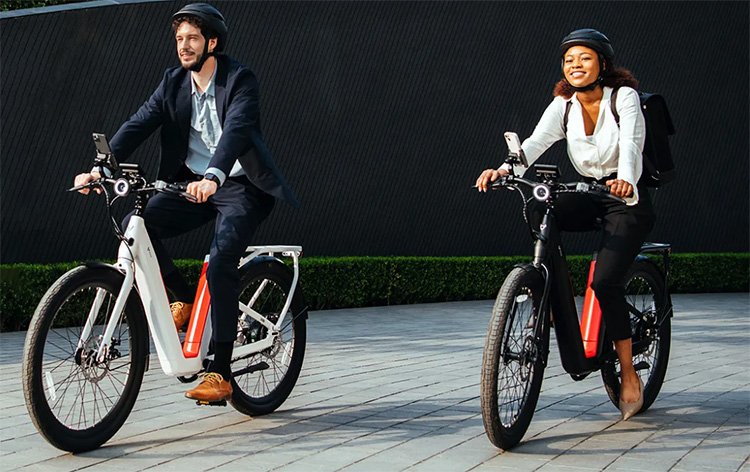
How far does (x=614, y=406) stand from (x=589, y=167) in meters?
1.47

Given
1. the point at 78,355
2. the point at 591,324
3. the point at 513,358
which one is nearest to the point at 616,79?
the point at 591,324

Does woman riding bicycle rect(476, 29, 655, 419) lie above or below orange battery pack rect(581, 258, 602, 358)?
above

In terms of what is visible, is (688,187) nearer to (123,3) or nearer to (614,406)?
(123,3)

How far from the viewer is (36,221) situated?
11.7 metres

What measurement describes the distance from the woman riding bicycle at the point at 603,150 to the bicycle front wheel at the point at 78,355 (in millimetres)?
1932

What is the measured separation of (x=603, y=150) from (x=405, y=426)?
1739 millimetres

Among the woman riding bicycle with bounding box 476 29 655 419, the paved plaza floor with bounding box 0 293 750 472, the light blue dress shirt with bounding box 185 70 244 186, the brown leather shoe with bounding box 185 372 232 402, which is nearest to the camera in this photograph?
the paved plaza floor with bounding box 0 293 750 472

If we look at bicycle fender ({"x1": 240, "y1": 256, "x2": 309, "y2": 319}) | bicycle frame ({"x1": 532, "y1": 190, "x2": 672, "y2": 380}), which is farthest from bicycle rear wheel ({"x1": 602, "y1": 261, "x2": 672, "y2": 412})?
bicycle fender ({"x1": 240, "y1": 256, "x2": 309, "y2": 319})

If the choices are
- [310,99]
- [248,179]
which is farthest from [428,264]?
[248,179]

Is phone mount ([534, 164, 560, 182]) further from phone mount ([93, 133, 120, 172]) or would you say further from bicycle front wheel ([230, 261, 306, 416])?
phone mount ([93, 133, 120, 172])

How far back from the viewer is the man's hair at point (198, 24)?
5.32 meters

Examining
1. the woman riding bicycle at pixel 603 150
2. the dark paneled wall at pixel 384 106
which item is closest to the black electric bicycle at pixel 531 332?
the woman riding bicycle at pixel 603 150

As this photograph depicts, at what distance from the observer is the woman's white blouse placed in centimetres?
533

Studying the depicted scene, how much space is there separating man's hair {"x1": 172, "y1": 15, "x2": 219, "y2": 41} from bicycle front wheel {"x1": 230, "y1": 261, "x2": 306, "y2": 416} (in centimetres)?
122
